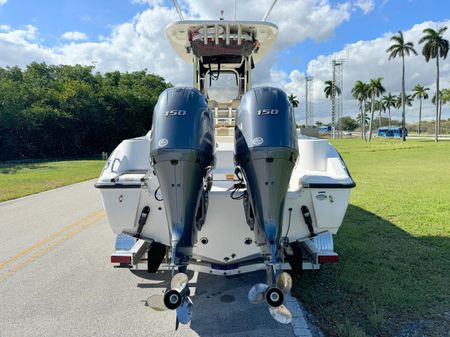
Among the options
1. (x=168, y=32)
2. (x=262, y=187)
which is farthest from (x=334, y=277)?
(x=168, y=32)

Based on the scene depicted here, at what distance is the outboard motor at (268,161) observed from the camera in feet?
9.04

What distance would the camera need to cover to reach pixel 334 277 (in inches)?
173

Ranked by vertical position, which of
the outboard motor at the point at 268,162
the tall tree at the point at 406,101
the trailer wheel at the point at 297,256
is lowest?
the trailer wheel at the point at 297,256

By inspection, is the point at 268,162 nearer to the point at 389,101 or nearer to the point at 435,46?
the point at 435,46

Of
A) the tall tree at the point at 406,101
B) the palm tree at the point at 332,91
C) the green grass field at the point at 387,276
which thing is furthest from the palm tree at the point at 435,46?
the green grass field at the point at 387,276

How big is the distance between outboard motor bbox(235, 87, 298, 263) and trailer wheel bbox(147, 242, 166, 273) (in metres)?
1.29

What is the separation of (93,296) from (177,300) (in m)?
2.31

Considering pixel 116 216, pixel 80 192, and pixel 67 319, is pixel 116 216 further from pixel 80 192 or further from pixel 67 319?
pixel 80 192

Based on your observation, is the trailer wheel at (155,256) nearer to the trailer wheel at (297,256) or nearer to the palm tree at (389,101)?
the trailer wheel at (297,256)

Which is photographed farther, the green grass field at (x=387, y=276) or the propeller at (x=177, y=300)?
Result: the green grass field at (x=387, y=276)

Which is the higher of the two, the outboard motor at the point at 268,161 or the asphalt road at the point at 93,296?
the outboard motor at the point at 268,161

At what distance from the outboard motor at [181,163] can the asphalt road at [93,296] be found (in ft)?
3.87

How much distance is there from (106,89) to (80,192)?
26.7 meters

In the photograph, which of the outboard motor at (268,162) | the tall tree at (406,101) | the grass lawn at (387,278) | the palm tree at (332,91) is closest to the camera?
the outboard motor at (268,162)
